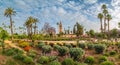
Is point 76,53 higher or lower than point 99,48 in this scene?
lower

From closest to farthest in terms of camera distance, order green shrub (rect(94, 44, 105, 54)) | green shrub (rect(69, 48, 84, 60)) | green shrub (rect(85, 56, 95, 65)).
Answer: green shrub (rect(85, 56, 95, 65))
green shrub (rect(69, 48, 84, 60))
green shrub (rect(94, 44, 105, 54))

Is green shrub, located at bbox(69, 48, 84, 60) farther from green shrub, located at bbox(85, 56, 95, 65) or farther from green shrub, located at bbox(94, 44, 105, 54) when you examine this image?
green shrub, located at bbox(94, 44, 105, 54)

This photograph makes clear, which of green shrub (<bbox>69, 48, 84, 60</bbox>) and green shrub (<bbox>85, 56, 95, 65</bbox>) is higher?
green shrub (<bbox>69, 48, 84, 60</bbox>)

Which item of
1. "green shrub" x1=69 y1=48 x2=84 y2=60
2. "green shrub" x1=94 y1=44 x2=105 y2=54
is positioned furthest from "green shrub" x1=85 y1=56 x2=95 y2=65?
"green shrub" x1=94 y1=44 x2=105 y2=54

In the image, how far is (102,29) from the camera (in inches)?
3359

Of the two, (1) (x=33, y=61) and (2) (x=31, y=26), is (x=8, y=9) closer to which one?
(2) (x=31, y=26)

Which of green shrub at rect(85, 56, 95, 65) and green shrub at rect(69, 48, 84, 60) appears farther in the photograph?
green shrub at rect(69, 48, 84, 60)

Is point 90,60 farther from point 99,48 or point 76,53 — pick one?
point 99,48

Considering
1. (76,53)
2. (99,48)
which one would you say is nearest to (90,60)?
(76,53)

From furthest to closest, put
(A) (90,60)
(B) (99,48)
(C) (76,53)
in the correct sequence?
1. (B) (99,48)
2. (C) (76,53)
3. (A) (90,60)

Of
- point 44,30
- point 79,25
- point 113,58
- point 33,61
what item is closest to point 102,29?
point 79,25

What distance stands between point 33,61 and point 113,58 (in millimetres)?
14547

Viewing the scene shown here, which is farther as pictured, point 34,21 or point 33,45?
point 34,21

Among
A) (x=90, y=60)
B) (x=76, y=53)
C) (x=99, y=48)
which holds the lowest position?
(x=90, y=60)
